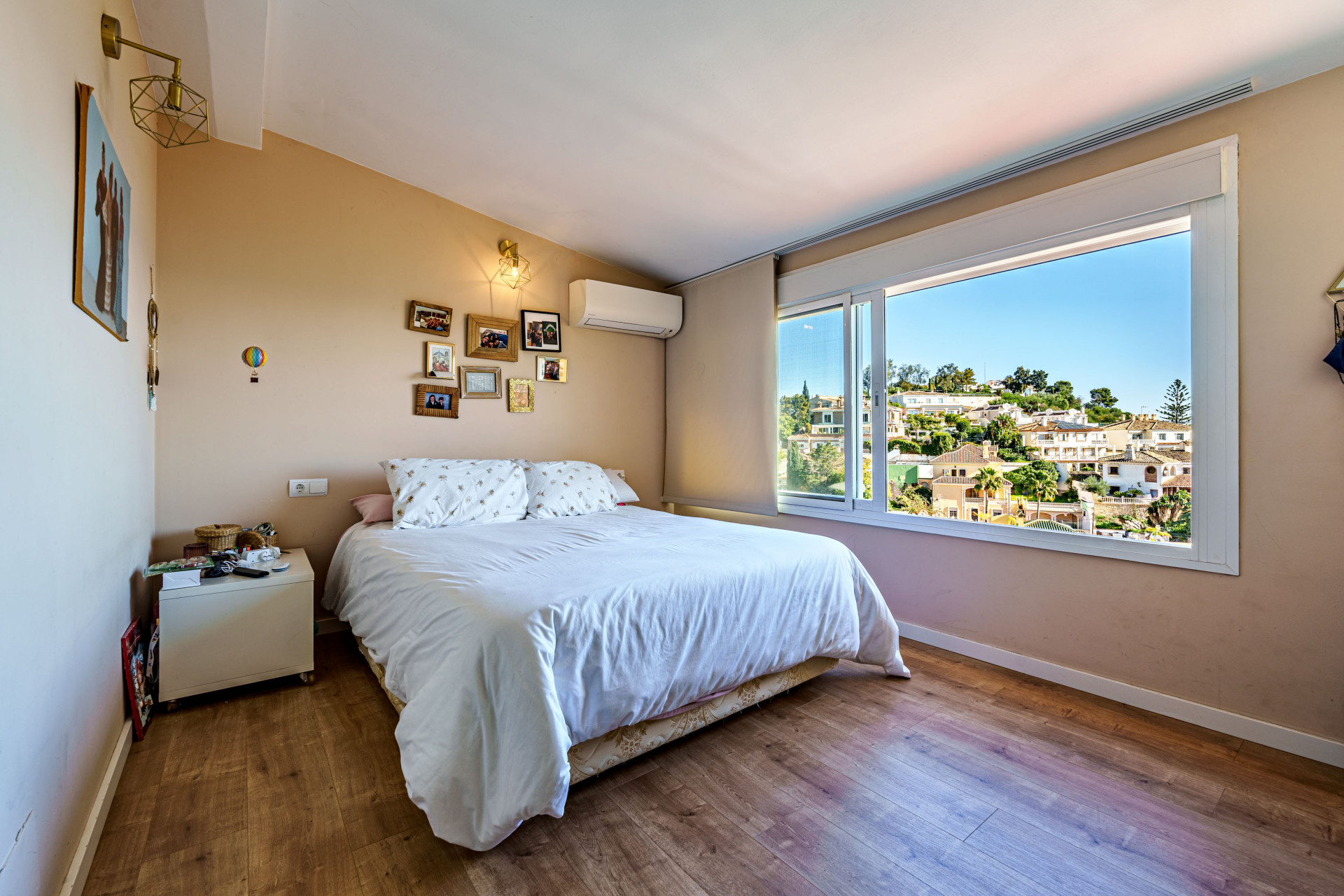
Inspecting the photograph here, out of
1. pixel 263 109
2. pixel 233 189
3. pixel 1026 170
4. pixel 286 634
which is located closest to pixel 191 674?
pixel 286 634

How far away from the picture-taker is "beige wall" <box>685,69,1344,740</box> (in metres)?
1.84

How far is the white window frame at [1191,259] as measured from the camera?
2018mm

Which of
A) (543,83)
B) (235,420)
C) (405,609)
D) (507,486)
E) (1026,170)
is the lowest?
(405,609)

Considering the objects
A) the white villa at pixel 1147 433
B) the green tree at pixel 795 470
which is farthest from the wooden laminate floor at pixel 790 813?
the green tree at pixel 795 470

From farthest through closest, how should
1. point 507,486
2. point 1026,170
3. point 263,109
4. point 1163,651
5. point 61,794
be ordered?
point 507,486, point 263,109, point 1026,170, point 1163,651, point 61,794

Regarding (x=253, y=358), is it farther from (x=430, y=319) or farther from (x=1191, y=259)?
(x=1191, y=259)

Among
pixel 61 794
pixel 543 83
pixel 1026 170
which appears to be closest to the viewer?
pixel 61 794

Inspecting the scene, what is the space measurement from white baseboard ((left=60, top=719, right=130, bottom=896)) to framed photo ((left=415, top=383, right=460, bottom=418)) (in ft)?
6.38

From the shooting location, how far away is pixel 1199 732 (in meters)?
2.02

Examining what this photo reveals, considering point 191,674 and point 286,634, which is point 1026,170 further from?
point 191,674

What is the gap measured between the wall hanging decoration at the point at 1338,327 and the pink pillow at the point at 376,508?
384 cm

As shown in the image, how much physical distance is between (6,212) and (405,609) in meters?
1.32

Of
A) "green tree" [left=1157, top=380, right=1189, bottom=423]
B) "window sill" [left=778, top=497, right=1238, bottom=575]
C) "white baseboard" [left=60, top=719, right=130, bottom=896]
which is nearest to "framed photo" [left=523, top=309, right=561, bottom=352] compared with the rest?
"window sill" [left=778, top=497, right=1238, bottom=575]

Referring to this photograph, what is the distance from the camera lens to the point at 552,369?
3852mm
